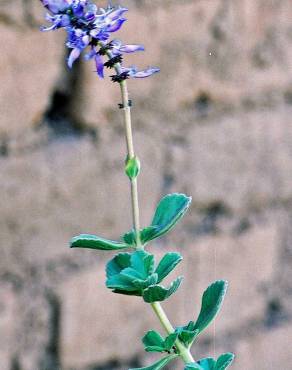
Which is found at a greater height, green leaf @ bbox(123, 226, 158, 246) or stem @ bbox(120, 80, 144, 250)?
stem @ bbox(120, 80, 144, 250)

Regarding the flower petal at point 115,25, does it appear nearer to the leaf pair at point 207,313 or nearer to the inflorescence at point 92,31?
the inflorescence at point 92,31

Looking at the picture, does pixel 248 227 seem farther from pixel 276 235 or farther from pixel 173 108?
pixel 173 108

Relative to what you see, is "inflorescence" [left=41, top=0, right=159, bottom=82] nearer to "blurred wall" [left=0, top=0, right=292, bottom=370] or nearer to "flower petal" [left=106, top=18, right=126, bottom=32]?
"flower petal" [left=106, top=18, right=126, bottom=32]

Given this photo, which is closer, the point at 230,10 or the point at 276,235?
the point at 230,10

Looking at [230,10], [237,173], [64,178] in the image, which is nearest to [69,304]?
[64,178]

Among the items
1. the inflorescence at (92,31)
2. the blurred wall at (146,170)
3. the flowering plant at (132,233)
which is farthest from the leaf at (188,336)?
the blurred wall at (146,170)

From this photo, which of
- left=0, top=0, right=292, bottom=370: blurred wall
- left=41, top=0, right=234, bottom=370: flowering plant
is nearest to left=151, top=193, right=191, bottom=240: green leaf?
left=41, top=0, right=234, bottom=370: flowering plant
